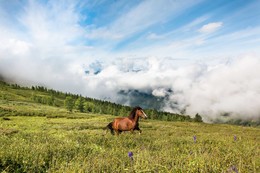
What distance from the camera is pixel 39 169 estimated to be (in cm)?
558

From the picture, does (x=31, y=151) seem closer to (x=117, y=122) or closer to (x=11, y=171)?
(x=11, y=171)

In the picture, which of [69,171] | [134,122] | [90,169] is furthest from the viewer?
[134,122]

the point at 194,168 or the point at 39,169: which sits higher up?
the point at 194,168

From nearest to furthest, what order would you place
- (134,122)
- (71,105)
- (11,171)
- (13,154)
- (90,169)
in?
(90,169) < (11,171) < (13,154) < (134,122) < (71,105)

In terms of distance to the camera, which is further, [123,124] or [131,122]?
[123,124]

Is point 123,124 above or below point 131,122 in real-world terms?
below

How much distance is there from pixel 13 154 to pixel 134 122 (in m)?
13.8

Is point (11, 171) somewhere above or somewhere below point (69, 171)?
below

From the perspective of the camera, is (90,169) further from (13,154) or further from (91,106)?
(91,106)

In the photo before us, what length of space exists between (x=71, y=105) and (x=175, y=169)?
147 m

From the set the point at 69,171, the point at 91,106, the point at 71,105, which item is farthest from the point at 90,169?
the point at 91,106

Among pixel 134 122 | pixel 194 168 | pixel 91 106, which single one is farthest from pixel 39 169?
pixel 91 106

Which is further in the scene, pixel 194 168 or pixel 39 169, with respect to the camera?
pixel 39 169

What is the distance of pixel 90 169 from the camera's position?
4969mm
